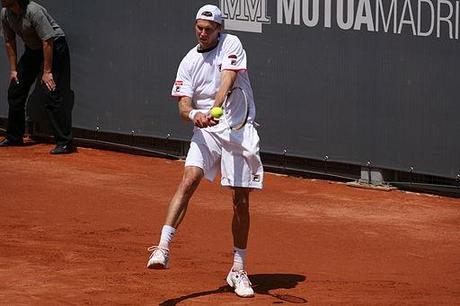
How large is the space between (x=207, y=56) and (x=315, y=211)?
3.68 meters

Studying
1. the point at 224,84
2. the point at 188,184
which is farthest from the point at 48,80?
the point at 224,84

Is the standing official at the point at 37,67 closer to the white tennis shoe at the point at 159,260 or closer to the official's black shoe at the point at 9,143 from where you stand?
the official's black shoe at the point at 9,143

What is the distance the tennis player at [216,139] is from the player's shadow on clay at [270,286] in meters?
0.15

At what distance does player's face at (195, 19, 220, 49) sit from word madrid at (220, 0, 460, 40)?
3.92m

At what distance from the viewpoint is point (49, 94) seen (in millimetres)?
14859

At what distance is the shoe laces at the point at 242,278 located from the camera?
8414 millimetres

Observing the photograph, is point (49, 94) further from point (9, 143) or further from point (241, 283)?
point (241, 283)

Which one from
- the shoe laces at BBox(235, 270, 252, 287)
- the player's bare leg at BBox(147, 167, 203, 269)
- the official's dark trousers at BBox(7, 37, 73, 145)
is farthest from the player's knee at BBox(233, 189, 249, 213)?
the official's dark trousers at BBox(7, 37, 73, 145)

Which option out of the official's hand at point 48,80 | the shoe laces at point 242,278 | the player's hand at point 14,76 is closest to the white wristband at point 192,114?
the shoe laces at point 242,278

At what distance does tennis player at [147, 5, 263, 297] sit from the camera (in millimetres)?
8367

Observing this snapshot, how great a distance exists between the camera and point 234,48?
27.7ft

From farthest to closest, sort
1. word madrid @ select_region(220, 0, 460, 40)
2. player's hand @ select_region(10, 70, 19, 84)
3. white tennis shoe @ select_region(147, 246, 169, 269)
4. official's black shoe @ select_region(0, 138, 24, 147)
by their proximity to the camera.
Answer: official's black shoe @ select_region(0, 138, 24, 147), player's hand @ select_region(10, 70, 19, 84), word madrid @ select_region(220, 0, 460, 40), white tennis shoe @ select_region(147, 246, 169, 269)

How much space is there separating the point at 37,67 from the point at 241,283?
7.44m

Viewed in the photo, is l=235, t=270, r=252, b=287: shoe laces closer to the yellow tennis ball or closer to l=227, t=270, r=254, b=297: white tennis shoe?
l=227, t=270, r=254, b=297: white tennis shoe
